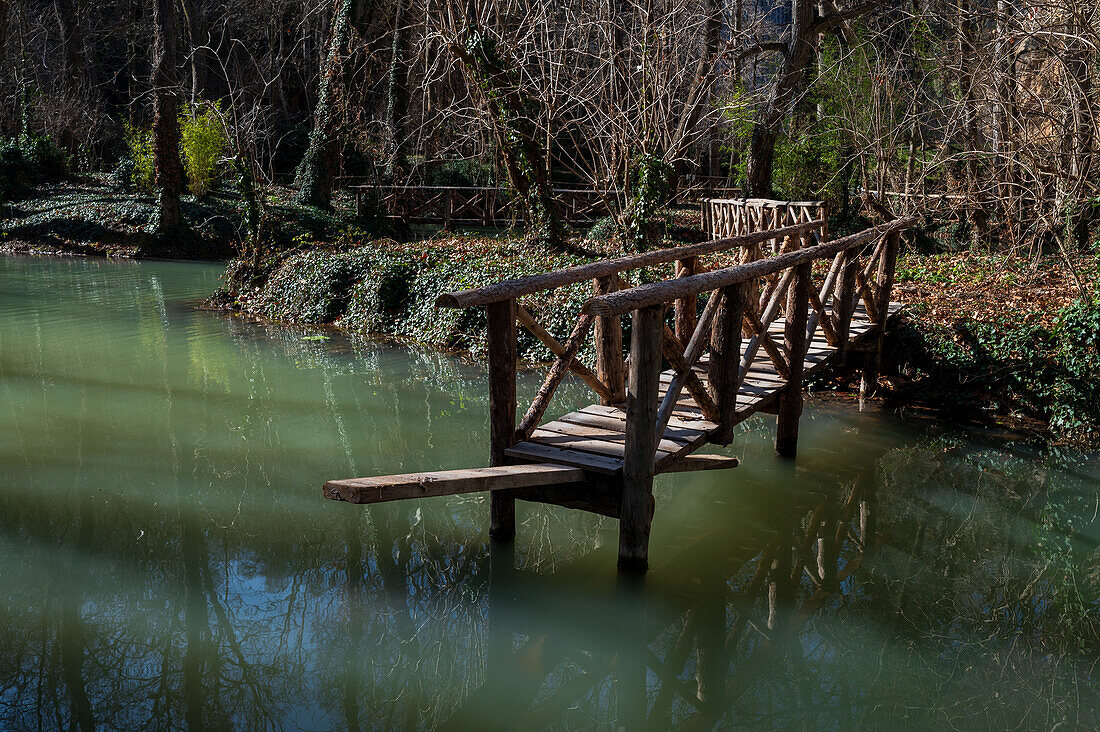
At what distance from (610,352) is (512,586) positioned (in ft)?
5.79

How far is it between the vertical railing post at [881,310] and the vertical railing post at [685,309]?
2321 mm

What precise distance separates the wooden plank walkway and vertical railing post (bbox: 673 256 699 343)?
429mm

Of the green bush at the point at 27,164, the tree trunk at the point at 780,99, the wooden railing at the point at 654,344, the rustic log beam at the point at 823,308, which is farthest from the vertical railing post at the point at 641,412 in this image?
the green bush at the point at 27,164

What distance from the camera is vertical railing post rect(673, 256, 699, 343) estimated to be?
7062 millimetres

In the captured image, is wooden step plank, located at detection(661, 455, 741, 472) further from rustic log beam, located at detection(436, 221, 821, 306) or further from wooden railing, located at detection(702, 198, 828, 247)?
wooden railing, located at detection(702, 198, 828, 247)

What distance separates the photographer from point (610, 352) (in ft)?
20.2

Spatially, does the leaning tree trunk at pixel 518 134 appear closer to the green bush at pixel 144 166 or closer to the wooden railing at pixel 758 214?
the wooden railing at pixel 758 214

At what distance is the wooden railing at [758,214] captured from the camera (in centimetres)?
1294

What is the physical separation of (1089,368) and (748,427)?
3089 millimetres

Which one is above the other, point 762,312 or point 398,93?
point 398,93

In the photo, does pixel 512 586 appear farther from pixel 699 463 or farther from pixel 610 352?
pixel 610 352

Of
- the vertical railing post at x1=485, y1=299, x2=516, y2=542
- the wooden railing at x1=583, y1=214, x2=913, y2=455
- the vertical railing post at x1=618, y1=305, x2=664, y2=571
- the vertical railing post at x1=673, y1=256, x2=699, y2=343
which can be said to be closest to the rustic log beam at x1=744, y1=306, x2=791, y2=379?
the wooden railing at x1=583, y1=214, x2=913, y2=455

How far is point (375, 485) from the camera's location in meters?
4.22

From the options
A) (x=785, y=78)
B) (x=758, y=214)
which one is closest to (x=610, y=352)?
(x=758, y=214)
